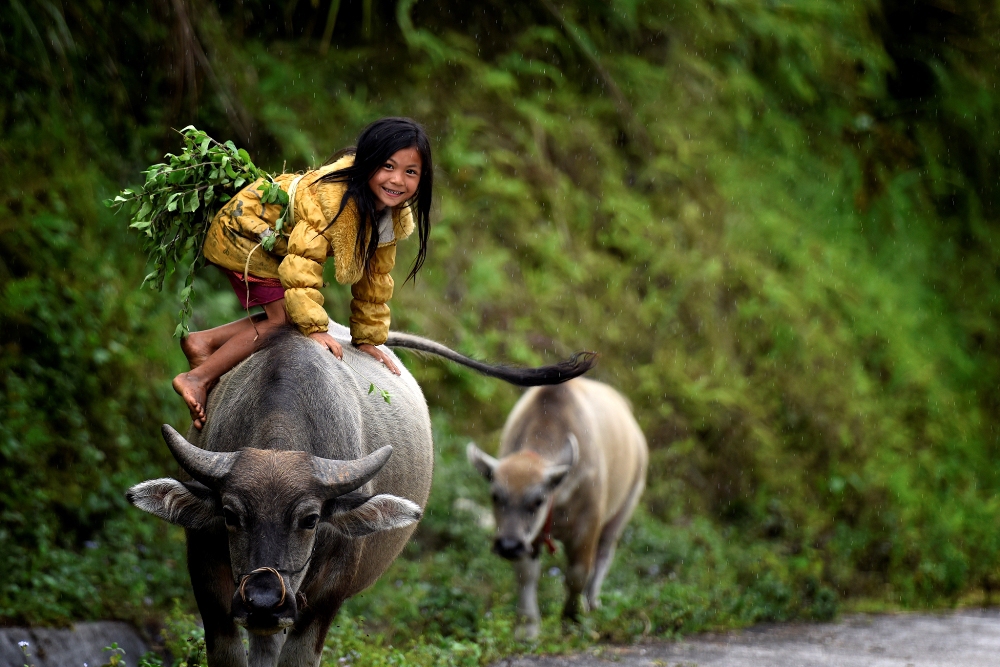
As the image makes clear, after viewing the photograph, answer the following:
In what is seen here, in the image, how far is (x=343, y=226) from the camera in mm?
4664

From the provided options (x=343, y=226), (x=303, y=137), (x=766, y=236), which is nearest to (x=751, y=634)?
(x=343, y=226)

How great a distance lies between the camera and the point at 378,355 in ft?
17.7

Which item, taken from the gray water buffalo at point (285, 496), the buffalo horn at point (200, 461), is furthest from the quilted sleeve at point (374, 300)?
the buffalo horn at point (200, 461)

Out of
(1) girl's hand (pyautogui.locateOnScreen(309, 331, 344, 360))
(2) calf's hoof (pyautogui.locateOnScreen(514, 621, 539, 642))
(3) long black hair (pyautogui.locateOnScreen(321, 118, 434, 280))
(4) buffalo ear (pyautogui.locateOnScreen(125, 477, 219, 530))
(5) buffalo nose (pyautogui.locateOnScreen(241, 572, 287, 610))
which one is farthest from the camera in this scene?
(2) calf's hoof (pyautogui.locateOnScreen(514, 621, 539, 642))

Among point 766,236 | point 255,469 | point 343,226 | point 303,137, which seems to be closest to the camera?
point 255,469

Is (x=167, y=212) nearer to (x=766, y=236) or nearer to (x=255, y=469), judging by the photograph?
(x=255, y=469)

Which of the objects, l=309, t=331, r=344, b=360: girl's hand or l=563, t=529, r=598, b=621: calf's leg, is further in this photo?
l=563, t=529, r=598, b=621: calf's leg

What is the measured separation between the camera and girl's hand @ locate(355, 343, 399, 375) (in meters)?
5.29

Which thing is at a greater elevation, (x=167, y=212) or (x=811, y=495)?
(x=167, y=212)

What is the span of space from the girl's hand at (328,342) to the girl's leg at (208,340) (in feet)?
1.13

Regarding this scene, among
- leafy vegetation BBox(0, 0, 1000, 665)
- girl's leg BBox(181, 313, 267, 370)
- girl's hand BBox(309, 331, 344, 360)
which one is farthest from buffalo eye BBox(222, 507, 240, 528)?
leafy vegetation BBox(0, 0, 1000, 665)

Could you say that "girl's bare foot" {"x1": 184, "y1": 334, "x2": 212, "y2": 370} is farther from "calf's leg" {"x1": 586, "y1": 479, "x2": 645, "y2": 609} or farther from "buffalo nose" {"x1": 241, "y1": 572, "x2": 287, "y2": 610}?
"calf's leg" {"x1": 586, "y1": 479, "x2": 645, "y2": 609}

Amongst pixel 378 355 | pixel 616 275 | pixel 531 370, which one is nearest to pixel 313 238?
pixel 378 355

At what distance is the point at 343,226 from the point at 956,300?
1329 cm
